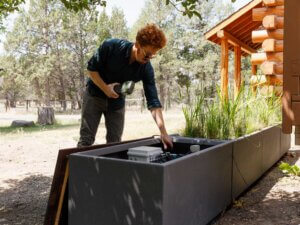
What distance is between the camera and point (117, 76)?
3.25 metres

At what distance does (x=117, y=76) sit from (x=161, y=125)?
643 millimetres

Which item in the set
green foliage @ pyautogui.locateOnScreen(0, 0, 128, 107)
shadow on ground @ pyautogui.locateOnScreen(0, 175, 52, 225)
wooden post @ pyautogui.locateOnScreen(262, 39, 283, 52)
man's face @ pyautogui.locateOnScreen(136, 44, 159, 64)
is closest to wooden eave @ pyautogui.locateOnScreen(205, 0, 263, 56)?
wooden post @ pyautogui.locateOnScreen(262, 39, 283, 52)

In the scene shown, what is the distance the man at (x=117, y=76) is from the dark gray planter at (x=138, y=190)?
689 millimetres

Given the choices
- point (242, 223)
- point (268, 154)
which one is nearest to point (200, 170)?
point (242, 223)

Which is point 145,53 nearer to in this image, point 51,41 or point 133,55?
point 133,55

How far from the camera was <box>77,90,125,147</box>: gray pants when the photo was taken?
3383 mm

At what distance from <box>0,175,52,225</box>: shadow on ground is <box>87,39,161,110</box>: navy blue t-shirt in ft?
3.99

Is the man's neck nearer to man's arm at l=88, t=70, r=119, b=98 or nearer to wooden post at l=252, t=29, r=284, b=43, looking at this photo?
man's arm at l=88, t=70, r=119, b=98

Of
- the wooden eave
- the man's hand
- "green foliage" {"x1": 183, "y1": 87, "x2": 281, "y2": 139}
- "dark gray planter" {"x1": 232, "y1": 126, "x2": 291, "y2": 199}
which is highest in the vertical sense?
the wooden eave

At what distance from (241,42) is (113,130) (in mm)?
8141

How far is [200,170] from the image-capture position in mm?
2545

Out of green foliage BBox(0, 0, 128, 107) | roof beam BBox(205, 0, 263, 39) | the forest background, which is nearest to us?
roof beam BBox(205, 0, 263, 39)

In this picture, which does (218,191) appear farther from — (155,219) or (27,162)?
(27,162)

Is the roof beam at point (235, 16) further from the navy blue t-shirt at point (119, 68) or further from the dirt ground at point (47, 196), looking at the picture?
the navy blue t-shirt at point (119, 68)
